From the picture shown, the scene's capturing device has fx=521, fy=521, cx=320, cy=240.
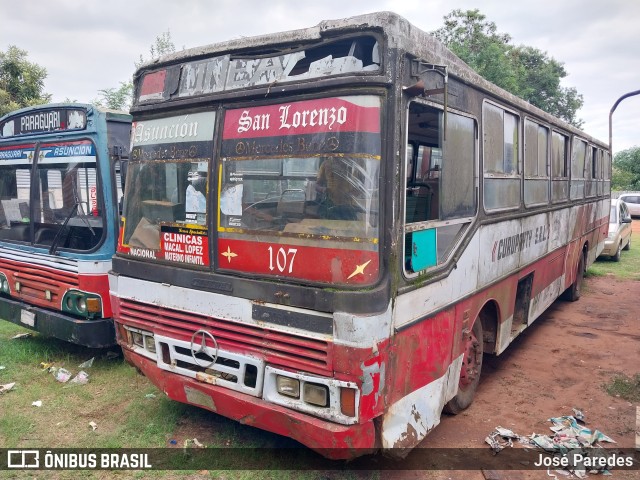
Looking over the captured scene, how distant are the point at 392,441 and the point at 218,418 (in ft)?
6.00

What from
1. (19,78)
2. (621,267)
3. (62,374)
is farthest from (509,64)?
(62,374)

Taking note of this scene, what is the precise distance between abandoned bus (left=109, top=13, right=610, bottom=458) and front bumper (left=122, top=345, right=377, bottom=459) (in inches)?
0.5

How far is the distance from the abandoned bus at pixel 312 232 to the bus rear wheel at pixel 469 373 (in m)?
0.07

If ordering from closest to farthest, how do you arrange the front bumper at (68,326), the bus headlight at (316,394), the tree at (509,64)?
the bus headlight at (316,394)
the front bumper at (68,326)
the tree at (509,64)

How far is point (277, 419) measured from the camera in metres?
3.23

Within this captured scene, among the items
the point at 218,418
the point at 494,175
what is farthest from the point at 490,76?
the point at 218,418

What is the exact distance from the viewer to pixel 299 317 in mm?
3088

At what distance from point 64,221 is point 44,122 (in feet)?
3.65

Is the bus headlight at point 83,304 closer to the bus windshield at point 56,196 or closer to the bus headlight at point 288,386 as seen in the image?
the bus windshield at point 56,196

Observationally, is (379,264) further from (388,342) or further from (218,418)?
(218,418)

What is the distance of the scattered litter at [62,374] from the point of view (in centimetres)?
521

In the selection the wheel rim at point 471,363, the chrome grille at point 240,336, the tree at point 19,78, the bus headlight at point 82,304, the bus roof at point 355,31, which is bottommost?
the wheel rim at point 471,363

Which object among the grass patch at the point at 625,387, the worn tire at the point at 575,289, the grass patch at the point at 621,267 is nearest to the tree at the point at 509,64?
the grass patch at the point at 621,267

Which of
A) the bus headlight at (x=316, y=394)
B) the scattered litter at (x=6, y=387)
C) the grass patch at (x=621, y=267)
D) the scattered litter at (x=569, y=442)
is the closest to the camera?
the bus headlight at (x=316, y=394)
